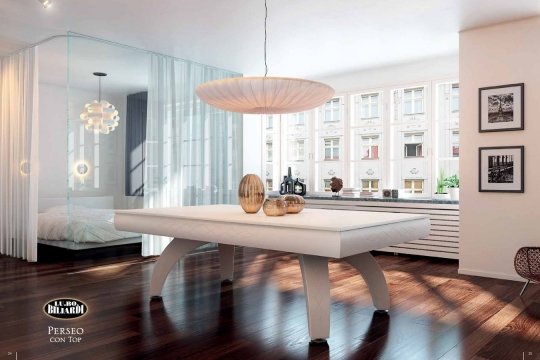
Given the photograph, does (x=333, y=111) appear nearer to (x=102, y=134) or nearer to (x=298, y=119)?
(x=298, y=119)

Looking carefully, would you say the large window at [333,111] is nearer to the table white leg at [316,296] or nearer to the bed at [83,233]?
the bed at [83,233]

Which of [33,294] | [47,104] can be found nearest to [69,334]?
[33,294]

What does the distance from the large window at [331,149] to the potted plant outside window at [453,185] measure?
1.62m

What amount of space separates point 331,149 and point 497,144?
2.62 meters

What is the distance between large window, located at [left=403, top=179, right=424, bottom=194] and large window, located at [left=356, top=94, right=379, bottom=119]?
3.31ft

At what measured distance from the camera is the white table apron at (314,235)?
A: 2.28 metres

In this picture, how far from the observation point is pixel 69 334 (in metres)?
2.65

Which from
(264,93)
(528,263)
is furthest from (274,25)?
(528,263)

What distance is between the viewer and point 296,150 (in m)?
7.04

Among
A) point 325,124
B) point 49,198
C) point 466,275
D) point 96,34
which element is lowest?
point 466,275

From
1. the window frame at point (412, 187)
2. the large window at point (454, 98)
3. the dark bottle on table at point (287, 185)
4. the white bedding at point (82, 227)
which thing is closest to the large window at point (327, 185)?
the dark bottle on table at point (287, 185)

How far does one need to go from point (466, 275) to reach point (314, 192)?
2.76m

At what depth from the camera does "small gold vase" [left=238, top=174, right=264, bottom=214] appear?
3152 mm

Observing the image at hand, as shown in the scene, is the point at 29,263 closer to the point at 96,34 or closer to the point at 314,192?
the point at 96,34
